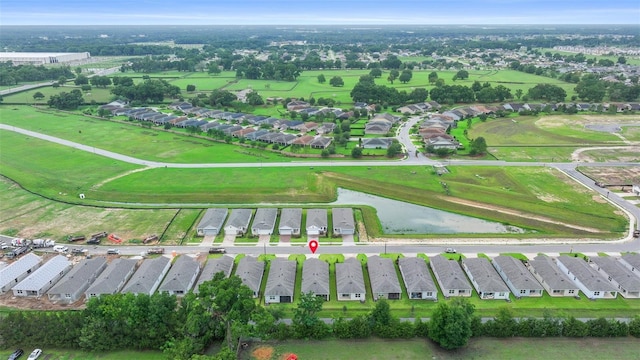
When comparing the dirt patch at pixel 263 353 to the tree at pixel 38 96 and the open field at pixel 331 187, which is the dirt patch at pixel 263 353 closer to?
the open field at pixel 331 187

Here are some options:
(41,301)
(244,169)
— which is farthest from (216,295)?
(244,169)

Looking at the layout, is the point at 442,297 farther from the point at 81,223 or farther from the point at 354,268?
the point at 81,223

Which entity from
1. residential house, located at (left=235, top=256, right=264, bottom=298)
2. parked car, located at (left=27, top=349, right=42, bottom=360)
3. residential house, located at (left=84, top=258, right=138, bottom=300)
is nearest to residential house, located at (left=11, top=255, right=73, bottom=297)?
residential house, located at (left=84, top=258, right=138, bottom=300)

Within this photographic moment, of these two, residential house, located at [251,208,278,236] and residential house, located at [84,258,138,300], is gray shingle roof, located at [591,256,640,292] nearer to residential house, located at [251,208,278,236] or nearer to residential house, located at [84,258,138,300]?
residential house, located at [251,208,278,236]

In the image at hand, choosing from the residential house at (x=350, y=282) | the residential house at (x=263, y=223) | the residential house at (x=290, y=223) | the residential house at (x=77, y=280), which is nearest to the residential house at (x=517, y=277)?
the residential house at (x=350, y=282)

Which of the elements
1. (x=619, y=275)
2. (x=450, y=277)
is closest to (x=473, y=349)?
(x=450, y=277)
